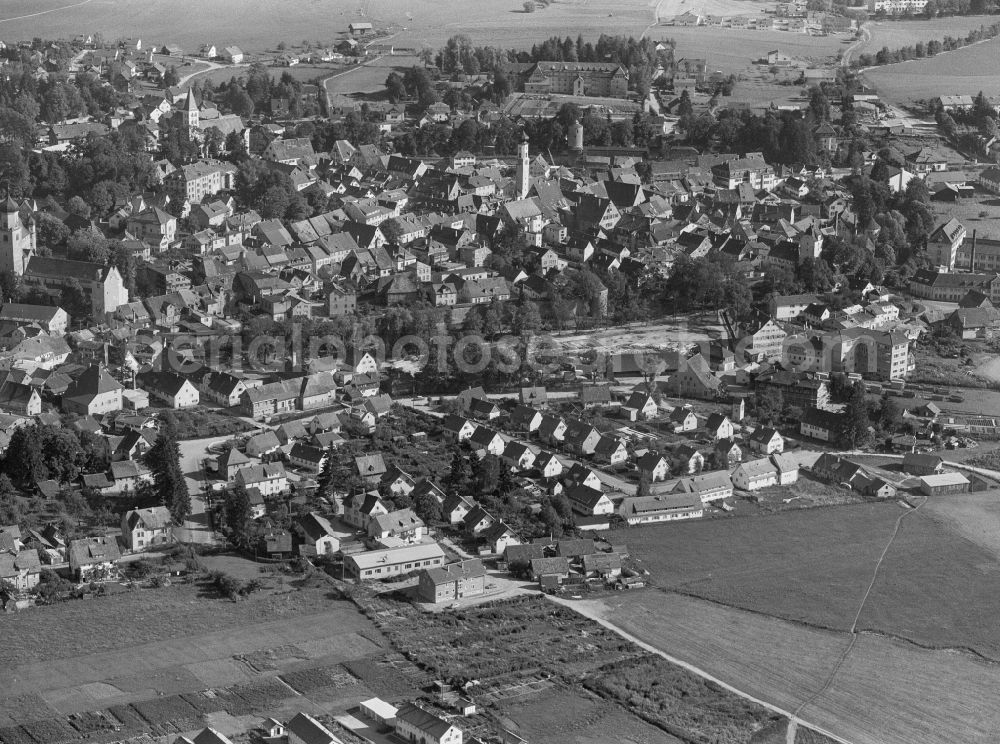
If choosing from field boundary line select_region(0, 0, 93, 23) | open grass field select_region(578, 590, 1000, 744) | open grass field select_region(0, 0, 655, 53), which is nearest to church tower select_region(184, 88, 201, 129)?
open grass field select_region(0, 0, 655, 53)

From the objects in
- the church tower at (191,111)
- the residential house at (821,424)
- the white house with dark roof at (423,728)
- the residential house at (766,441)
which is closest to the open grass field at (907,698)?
the white house with dark roof at (423,728)

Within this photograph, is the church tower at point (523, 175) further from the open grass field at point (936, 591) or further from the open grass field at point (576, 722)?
the open grass field at point (576, 722)

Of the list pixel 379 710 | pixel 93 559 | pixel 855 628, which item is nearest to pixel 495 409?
pixel 93 559

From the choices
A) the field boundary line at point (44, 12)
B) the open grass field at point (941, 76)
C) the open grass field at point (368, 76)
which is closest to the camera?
the open grass field at point (368, 76)

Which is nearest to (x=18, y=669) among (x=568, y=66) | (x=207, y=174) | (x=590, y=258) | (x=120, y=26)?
(x=590, y=258)

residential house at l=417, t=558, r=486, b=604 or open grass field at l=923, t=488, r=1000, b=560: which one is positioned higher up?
residential house at l=417, t=558, r=486, b=604

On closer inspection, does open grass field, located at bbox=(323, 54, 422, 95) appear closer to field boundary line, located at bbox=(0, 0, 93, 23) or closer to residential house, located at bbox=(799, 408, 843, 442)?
field boundary line, located at bbox=(0, 0, 93, 23)
